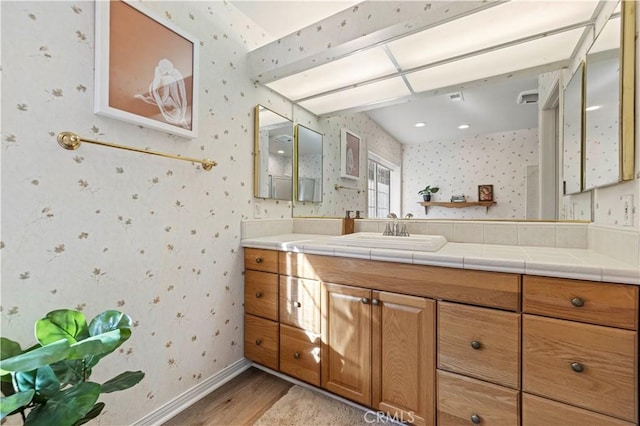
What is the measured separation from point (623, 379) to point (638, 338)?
14 cm

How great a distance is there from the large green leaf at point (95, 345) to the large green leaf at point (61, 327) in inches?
7.7

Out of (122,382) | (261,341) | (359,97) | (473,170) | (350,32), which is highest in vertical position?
(350,32)

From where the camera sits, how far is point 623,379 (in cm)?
89

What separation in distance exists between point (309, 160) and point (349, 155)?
35 cm

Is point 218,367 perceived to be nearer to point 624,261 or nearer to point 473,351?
point 473,351

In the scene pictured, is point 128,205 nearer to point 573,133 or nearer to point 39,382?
point 39,382

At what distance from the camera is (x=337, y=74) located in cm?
189

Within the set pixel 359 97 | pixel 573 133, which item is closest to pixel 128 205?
pixel 359 97

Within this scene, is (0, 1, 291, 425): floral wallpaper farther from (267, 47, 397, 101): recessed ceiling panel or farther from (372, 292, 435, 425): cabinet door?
(372, 292, 435, 425): cabinet door

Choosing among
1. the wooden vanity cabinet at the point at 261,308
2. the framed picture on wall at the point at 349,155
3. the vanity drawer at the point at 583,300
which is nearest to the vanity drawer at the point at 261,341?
the wooden vanity cabinet at the point at 261,308

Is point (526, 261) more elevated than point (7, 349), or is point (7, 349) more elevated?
point (526, 261)

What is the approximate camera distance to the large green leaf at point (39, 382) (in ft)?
2.40

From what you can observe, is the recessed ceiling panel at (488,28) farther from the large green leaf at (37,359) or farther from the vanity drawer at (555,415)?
the large green leaf at (37,359)

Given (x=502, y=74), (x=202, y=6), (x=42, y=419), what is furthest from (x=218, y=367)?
(x=502, y=74)
